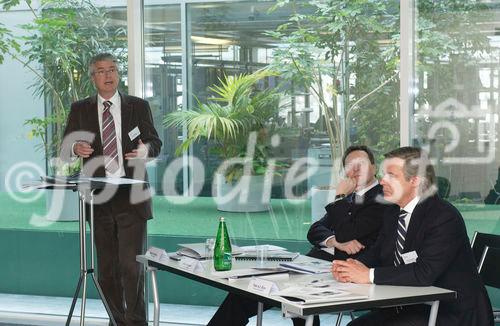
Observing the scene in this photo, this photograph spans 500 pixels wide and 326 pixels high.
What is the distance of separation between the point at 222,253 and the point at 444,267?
0.99m

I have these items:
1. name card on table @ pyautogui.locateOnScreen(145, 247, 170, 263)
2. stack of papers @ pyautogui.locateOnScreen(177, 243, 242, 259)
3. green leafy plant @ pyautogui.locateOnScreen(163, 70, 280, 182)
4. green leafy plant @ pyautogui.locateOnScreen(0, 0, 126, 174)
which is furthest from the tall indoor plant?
name card on table @ pyautogui.locateOnScreen(145, 247, 170, 263)

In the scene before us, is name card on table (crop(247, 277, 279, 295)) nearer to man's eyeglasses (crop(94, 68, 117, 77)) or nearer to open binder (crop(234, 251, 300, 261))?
open binder (crop(234, 251, 300, 261))

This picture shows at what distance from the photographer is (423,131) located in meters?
5.81

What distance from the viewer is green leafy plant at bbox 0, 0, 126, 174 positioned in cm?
652

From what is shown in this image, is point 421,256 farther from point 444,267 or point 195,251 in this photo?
point 195,251

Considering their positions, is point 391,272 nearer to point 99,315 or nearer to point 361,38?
point 361,38

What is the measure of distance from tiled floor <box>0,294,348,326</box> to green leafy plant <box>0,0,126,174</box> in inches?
40.4

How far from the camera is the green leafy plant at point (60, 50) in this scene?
6516 millimetres

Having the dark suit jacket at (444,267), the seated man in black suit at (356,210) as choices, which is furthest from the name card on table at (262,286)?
the seated man in black suit at (356,210)

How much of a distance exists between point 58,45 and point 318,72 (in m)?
2.01

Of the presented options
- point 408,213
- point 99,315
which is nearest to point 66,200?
point 99,315

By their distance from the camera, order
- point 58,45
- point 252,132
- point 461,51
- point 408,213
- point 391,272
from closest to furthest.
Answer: point 391,272, point 408,213, point 461,51, point 252,132, point 58,45

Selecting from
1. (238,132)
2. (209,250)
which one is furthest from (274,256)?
(238,132)

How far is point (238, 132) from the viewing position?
244 inches
